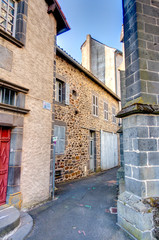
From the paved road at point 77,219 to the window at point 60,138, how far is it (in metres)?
1.80

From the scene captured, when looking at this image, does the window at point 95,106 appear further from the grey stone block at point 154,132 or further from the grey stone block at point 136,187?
the grey stone block at point 136,187

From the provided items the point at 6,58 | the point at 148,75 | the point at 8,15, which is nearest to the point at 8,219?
the point at 6,58

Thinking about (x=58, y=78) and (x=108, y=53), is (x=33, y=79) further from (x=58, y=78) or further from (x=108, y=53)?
(x=108, y=53)

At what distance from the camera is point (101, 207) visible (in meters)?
3.78

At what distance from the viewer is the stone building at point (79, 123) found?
21.1 feet

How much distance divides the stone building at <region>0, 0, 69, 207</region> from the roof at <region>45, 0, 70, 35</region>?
5 cm

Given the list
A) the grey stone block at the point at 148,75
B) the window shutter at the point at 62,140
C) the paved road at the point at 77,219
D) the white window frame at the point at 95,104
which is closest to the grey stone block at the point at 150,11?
the grey stone block at the point at 148,75

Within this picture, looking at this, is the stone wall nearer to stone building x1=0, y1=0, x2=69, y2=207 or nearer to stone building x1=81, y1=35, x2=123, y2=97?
stone building x1=0, y1=0, x2=69, y2=207

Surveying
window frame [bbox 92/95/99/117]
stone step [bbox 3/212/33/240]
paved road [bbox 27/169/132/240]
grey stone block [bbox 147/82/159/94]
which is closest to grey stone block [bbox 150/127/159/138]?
grey stone block [bbox 147/82/159/94]

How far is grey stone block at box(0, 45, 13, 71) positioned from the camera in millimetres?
3303

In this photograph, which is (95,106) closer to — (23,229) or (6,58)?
(6,58)

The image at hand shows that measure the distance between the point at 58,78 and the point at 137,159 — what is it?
506cm

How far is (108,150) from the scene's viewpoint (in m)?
10.3

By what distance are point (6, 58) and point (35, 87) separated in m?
1.01
